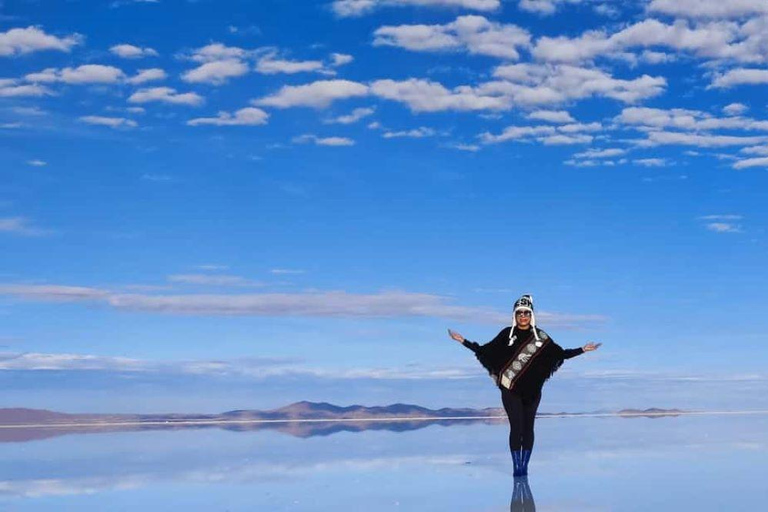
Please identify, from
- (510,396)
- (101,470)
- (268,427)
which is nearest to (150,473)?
(101,470)

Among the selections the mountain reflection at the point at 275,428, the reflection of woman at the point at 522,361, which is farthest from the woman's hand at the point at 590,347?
the mountain reflection at the point at 275,428

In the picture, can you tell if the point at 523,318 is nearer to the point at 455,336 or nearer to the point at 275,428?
the point at 455,336

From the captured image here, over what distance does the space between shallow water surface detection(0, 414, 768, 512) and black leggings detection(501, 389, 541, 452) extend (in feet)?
1.64

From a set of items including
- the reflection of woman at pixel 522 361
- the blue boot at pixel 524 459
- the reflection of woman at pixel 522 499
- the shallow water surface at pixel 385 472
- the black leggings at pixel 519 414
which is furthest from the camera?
the reflection of woman at pixel 522 361

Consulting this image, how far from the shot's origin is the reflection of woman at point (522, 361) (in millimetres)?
13766

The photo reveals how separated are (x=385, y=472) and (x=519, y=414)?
182 centimetres

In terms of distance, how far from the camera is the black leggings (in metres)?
13.5

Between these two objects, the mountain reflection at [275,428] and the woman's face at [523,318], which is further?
the mountain reflection at [275,428]

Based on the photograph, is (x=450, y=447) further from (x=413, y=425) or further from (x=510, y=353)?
(x=413, y=425)

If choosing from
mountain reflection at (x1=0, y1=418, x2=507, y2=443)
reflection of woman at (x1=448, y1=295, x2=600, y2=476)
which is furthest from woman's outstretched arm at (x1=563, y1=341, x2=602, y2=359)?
mountain reflection at (x1=0, y1=418, x2=507, y2=443)

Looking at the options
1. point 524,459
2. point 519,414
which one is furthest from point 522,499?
point 519,414

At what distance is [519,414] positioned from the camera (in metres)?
13.8

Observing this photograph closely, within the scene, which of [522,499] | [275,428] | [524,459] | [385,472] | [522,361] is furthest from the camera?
[275,428]

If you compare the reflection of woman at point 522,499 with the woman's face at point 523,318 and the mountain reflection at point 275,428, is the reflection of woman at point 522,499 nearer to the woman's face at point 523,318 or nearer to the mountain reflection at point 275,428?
the woman's face at point 523,318
